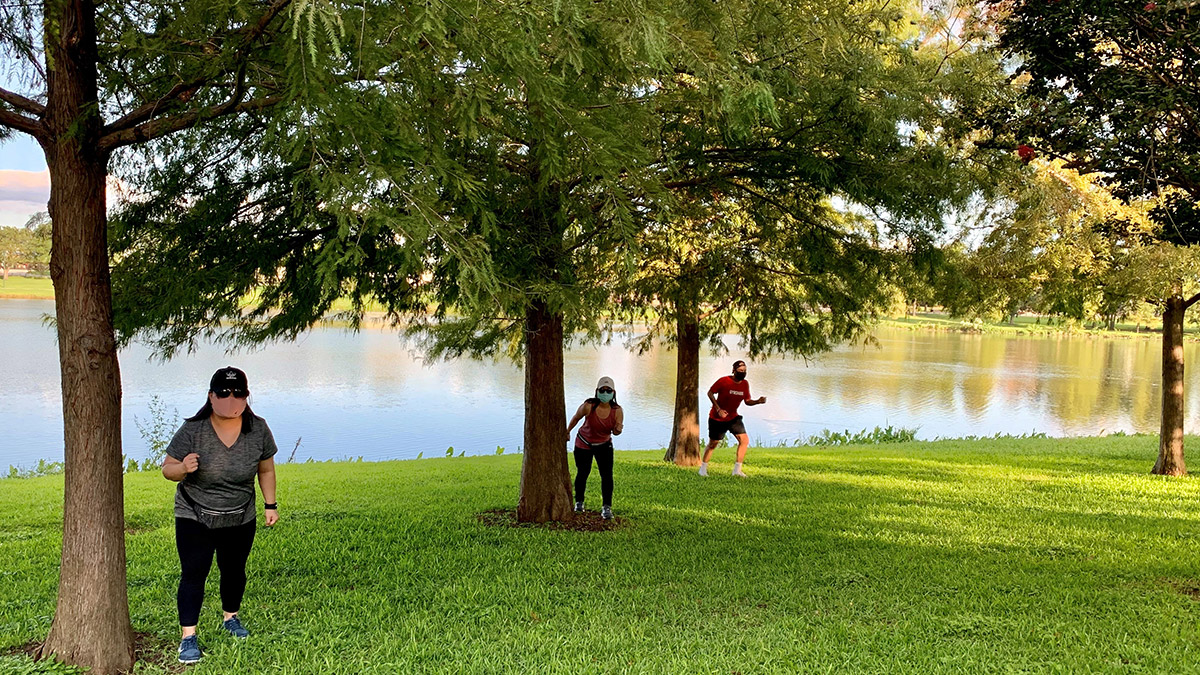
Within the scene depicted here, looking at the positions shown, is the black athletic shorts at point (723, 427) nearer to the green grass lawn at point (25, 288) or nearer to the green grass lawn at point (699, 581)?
the green grass lawn at point (699, 581)

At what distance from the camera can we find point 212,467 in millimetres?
4578

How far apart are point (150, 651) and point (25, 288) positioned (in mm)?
98870

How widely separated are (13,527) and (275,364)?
28792 mm

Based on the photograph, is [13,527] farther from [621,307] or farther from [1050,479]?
[1050,479]

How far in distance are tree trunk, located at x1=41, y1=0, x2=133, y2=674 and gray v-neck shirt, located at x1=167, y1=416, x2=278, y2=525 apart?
0.33m

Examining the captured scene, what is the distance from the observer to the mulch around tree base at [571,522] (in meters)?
8.36

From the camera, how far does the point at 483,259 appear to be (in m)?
3.70

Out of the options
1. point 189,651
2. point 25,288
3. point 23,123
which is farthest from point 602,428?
point 25,288

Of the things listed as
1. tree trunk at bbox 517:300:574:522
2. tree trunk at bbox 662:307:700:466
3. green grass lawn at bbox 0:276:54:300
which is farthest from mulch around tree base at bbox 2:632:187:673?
green grass lawn at bbox 0:276:54:300

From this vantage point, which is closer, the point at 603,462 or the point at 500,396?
the point at 603,462

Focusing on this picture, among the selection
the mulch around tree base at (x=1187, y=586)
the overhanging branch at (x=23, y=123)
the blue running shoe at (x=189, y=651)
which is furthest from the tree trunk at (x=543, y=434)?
the mulch around tree base at (x=1187, y=586)

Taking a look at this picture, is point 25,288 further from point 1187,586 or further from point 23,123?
point 1187,586

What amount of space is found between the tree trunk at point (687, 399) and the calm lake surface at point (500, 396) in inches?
138

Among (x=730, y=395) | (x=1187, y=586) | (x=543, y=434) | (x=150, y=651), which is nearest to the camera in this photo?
(x=150, y=651)
